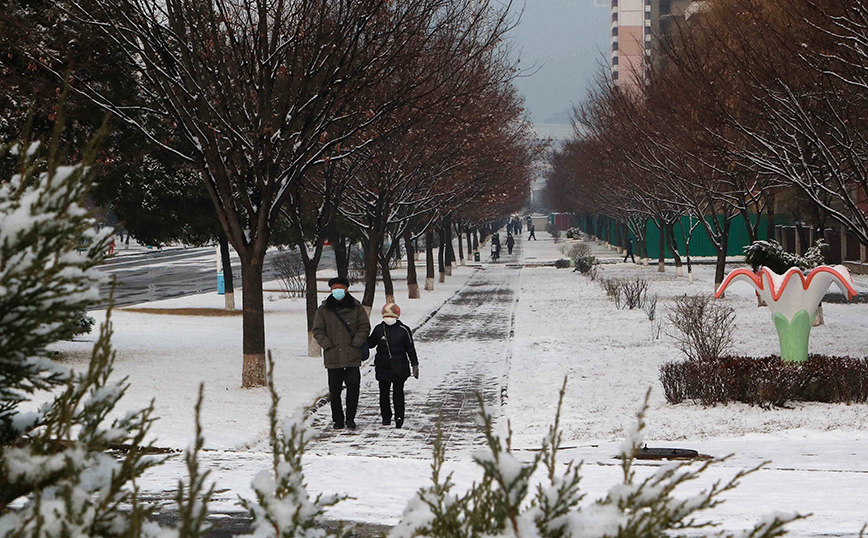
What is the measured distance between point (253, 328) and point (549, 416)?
4.97 m

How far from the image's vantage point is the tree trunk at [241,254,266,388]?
1559 cm

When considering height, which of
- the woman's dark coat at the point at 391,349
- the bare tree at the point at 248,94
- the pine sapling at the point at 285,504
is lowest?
the woman's dark coat at the point at 391,349

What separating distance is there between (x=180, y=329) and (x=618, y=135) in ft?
65.0

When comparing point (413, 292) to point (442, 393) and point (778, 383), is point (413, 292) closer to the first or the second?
point (442, 393)

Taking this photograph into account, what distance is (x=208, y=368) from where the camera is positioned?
17656mm

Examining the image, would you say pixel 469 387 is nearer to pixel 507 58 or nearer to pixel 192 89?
pixel 192 89

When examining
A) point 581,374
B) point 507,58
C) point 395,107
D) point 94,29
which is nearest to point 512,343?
point 581,374

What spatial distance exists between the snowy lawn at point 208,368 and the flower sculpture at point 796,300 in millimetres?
6660

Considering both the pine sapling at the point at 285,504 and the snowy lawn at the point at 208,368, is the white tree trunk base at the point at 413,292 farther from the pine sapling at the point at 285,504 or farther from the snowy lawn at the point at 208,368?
the pine sapling at the point at 285,504

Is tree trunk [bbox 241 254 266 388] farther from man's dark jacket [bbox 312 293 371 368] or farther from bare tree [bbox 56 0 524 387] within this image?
man's dark jacket [bbox 312 293 371 368]

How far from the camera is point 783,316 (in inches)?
615

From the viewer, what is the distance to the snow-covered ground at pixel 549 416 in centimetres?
853

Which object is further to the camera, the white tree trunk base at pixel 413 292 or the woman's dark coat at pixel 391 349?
the white tree trunk base at pixel 413 292

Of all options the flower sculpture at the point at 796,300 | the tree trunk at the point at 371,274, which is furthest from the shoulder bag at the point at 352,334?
the tree trunk at the point at 371,274
